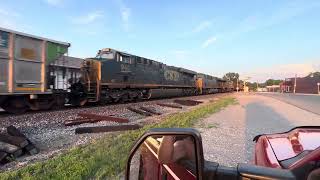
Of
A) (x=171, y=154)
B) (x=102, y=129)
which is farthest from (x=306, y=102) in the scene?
(x=171, y=154)

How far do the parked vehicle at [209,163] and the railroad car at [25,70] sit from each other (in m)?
12.0

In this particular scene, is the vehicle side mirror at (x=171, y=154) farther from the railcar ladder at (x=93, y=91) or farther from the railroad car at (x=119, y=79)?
the railcar ladder at (x=93, y=91)

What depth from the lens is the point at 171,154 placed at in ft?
7.57

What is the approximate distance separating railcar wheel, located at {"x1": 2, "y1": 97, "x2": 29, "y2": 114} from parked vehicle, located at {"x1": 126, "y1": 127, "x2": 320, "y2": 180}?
12.9 metres

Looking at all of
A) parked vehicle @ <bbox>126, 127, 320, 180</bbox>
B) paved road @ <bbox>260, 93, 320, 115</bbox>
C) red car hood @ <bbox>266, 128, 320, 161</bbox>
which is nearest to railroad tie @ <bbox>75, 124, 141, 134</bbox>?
red car hood @ <bbox>266, 128, 320, 161</bbox>

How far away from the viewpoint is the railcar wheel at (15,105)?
14478 mm

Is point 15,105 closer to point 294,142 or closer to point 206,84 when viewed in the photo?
point 294,142

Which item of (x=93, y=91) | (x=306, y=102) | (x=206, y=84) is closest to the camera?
(x=93, y=91)

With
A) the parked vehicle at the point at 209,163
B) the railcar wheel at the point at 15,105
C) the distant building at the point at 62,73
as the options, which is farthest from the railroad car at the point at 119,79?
the parked vehicle at the point at 209,163

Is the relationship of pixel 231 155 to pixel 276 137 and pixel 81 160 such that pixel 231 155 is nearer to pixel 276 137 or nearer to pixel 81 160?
pixel 81 160

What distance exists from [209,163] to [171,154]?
0.33 m

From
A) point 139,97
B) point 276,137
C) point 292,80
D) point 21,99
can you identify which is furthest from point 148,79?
point 292,80

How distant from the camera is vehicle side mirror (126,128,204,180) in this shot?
7.38 feet

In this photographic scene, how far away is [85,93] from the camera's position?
19312 mm
